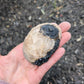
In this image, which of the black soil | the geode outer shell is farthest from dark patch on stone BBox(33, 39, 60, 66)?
the black soil

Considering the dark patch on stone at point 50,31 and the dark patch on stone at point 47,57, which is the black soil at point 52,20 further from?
the dark patch on stone at point 50,31

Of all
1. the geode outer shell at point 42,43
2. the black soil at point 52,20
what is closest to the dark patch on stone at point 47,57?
the geode outer shell at point 42,43

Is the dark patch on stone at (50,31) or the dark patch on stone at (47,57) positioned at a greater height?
the dark patch on stone at (50,31)

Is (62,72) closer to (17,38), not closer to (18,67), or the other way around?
(18,67)

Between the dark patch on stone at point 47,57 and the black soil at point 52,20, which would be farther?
the black soil at point 52,20

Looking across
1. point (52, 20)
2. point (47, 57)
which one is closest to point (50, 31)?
point (47, 57)

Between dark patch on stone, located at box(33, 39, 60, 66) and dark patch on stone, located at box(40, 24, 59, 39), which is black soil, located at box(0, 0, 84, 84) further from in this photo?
dark patch on stone, located at box(40, 24, 59, 39)
